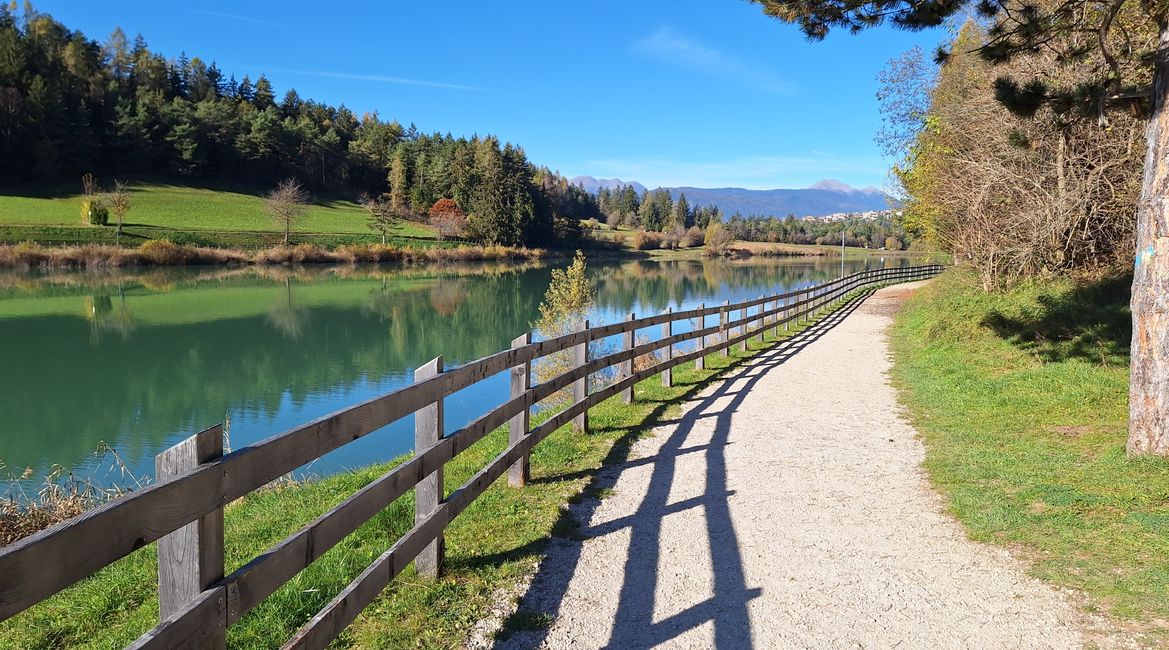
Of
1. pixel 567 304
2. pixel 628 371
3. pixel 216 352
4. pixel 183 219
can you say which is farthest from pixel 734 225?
pixel 628 371

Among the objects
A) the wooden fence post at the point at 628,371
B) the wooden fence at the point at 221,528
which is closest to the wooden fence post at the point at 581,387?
the wooden fence post at the point at 628,371

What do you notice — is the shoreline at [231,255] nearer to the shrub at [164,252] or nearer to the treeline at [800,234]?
the shrub at [164,252]

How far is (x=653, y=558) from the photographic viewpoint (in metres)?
4.65

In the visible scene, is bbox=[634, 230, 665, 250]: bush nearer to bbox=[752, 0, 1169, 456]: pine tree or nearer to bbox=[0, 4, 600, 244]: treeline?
bbox=[0, 4, 600, 244]: treeline

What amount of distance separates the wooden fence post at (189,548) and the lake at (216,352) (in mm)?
7902

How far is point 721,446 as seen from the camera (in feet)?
24.8

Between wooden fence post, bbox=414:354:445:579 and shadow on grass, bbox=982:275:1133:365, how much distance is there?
9.63 metres

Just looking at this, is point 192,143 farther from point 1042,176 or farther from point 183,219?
point 1042,176

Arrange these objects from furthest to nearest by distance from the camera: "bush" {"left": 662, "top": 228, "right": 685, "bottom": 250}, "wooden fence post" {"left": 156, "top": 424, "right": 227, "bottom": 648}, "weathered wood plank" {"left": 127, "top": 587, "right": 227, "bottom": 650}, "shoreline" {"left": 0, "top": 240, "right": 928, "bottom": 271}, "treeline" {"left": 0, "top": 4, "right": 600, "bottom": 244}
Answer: "bush" {"left": 662, "top": 228, "right": 685, "bottom": 250}, "treeline" {"left": 0, "top": 4, "right": 600, "bottom": 244}, "shoreline" {"left": 0, "top": 240, "right": 928, "bottom": 271}, "wooden fence post" {"left": 156, "top": 424, "right": 227, "bottom": 648}, "weathered wood plank" {"left": 127, "top": 587, "right": 227, "bottom": 650}

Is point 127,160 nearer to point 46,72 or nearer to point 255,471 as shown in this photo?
point 46,72

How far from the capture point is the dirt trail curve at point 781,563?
3721 millimetres

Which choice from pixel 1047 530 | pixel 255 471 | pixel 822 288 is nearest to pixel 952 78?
pixel 822 288

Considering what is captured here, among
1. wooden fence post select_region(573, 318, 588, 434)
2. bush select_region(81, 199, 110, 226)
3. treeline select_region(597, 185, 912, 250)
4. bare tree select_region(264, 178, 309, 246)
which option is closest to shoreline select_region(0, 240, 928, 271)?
bare tree select_region(264, 178, 309, 246)

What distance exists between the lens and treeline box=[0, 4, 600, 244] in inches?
3098
